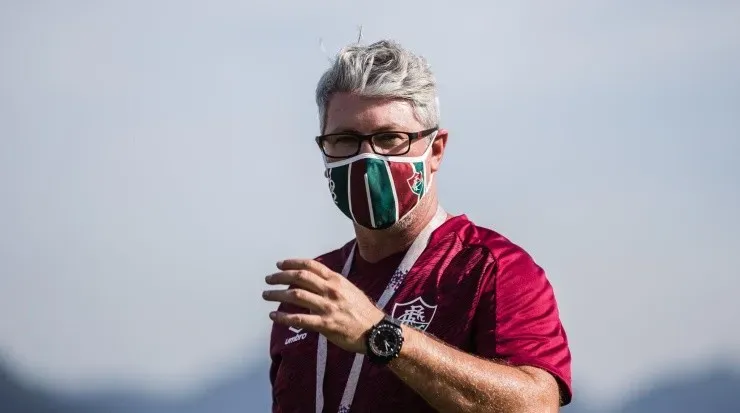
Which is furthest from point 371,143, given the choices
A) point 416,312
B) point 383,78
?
point 416,312

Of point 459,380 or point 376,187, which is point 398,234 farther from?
point 459,380

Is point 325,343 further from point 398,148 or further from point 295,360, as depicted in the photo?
point 398,148

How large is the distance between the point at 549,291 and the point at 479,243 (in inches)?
14.3

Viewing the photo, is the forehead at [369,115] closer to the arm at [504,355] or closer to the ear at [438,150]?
the ear at [438,150]

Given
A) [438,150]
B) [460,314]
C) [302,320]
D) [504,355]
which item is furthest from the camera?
[438,150]

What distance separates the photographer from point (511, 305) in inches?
182

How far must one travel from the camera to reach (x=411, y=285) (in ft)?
16.2

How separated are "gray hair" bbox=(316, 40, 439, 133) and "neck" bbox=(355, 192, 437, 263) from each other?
385mm

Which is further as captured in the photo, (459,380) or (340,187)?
(340,187)

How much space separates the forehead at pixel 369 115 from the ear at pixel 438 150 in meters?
0.15

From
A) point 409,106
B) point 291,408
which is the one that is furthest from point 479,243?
point 291,408

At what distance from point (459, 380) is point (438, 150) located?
4.98 ft

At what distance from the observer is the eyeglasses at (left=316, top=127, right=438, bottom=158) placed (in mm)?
5023

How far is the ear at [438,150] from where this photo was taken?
5.26 m
